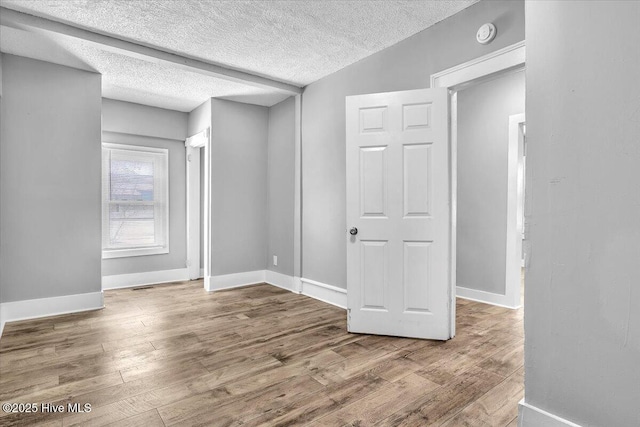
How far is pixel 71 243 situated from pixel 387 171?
3304mm

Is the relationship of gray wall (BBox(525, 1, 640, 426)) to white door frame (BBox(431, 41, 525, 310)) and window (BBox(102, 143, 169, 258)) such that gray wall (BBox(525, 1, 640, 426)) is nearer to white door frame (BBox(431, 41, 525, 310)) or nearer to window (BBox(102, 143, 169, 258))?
white door frame (BBox(431, 41, 525, 310))

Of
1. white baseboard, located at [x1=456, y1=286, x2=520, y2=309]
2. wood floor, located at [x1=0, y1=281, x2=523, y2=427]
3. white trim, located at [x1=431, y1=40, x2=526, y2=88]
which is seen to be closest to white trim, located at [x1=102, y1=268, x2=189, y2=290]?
wood floor, located at [x1=0, y1=281, x2=523, y2=427]

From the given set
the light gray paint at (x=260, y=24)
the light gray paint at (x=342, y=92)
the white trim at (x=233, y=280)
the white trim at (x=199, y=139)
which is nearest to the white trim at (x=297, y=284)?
the light gray paint at (x=342, y=92)

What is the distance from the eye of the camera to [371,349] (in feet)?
8.78

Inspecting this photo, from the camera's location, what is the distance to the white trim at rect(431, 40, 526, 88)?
7.95 feet

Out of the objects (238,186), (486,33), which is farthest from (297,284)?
(486,33)

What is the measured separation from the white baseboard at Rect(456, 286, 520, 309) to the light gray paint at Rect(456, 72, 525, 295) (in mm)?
46

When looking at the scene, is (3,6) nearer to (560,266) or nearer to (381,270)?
(381,270)

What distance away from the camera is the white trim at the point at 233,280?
4.63m

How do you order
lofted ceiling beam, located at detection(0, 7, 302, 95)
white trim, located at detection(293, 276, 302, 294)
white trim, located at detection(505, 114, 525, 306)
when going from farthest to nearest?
white trim, located at detection(293, 276, 302, 294) → white trim, located at detection(505, 114, 525, 306) → lofted ceiling beam, located at detection(0, 7, 302, 95)

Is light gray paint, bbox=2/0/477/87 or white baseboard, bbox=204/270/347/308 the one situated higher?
light gray paint, bbox=2/0/477/87

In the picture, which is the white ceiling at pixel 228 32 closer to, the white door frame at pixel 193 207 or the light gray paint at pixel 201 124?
the light gray paint at pixel 201 124

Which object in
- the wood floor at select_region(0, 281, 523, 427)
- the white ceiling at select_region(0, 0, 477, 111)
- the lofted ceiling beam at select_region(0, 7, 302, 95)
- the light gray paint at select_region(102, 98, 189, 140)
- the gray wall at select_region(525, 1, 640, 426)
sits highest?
the white ceiling at select_region(0, 0, 477, 111)

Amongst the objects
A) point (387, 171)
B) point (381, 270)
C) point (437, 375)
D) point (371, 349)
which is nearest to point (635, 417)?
point (437, 375)
